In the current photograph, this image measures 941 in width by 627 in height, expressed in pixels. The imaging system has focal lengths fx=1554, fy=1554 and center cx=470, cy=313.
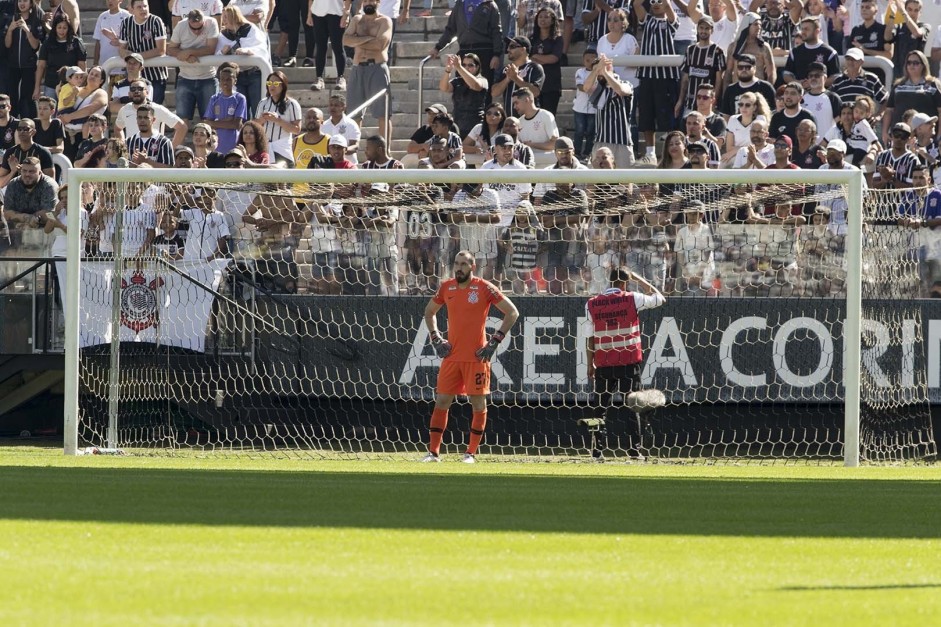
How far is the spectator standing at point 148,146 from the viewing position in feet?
63.1

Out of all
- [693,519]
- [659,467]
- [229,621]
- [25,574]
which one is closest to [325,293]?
[659,467]

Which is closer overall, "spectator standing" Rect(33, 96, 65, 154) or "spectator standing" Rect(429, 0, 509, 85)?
"spectator standing" Rect(33, 96, 65, 154)

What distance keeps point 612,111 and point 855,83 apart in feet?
10.6

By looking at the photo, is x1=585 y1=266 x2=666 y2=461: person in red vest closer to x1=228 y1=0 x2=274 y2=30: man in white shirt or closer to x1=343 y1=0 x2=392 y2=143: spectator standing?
x1=343 y1=0 x2=392 y2=143: spectator standing

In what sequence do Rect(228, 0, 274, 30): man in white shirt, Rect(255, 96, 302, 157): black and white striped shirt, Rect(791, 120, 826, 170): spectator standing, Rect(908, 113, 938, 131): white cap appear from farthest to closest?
Rect(228, 0, 274, 30): man in white shirt → Rect(255, 96, 302, 157): black and white striped shirt → Rect(908, 113, 938, 131): white cap → Rect(791, 120, 826, 170): spectator standing

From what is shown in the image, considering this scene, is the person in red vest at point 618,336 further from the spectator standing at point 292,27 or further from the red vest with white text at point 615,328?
the spectator standing at point 292,27

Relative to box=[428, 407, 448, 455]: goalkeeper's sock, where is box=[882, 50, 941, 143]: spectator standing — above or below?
above

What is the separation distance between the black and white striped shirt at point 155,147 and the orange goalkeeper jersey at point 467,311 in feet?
18.3

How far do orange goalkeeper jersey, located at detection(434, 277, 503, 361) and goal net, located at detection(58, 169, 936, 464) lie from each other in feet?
5.01

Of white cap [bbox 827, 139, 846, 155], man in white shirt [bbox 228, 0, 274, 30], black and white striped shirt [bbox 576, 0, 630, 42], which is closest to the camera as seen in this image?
white cap [bbox 827, 139, 846, 155]

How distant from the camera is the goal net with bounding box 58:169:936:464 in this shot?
16469 millimetres

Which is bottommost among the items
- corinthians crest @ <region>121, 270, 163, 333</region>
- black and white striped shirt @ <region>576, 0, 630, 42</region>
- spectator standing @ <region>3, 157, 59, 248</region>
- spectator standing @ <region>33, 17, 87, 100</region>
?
corinthians crest @ <region>121, 270, 163, 333</region>

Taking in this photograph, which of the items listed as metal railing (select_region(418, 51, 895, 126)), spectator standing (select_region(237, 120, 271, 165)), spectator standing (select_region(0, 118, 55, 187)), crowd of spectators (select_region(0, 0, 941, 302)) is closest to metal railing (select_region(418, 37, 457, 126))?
metal railing (select_region(418, 51, 895, 126))

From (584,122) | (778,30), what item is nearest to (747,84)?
(778,30)
